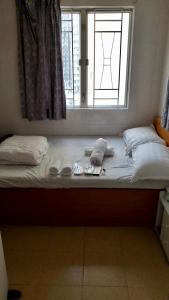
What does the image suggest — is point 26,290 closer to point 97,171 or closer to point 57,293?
point 57,293

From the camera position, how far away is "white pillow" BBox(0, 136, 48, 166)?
2.21 meters

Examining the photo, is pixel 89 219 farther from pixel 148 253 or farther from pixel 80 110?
pixel 80 110

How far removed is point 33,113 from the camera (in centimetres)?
290

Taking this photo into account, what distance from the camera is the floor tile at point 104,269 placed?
168 cm

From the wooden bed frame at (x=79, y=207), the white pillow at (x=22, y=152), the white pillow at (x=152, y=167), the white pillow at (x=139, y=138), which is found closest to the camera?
the white pillow at (x=152, y=167)

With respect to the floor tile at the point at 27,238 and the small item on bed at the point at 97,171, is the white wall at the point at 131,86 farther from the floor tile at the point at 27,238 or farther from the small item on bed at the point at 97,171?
the floor tile at the point at 27,238

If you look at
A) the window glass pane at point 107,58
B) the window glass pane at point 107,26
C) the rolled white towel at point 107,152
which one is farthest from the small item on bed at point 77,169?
the window glass pane at point 107,26

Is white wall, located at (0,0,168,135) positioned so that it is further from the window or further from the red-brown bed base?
the red-brown bed base

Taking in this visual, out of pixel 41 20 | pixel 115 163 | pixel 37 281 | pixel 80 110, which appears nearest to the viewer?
pixel 37 281

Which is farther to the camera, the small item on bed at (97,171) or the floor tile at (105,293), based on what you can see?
the small item on bed at (97,171)

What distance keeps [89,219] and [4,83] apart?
198cm

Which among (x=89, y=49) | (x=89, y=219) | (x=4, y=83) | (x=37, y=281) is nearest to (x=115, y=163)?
(x=89, y=219)

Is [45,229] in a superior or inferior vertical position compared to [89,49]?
inferior

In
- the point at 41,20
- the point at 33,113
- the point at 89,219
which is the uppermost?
the point at 41,20
